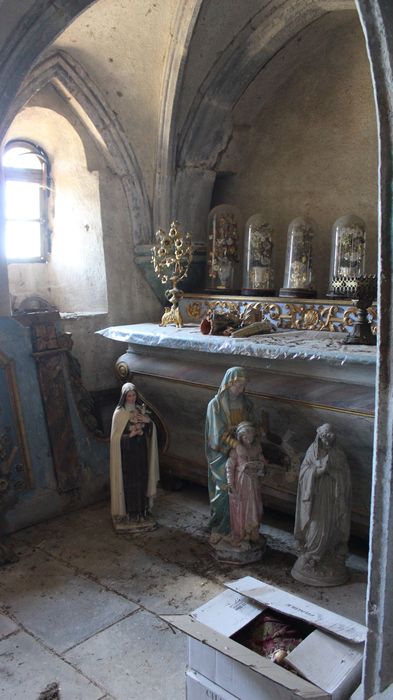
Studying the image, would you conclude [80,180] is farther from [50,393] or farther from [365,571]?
[365,571]

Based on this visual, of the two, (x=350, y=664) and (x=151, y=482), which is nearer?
(x=350, y=664)

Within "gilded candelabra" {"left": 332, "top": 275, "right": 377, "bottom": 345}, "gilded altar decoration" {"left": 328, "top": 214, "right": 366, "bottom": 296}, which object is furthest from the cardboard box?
"gilded altar decoration" {"left": 328, "top": 214, "right": 366, "bottom": 296}

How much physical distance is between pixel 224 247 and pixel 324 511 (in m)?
3.25

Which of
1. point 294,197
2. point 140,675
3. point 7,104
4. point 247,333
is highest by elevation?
point 7,104

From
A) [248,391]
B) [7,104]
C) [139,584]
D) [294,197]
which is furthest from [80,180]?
[139,584]

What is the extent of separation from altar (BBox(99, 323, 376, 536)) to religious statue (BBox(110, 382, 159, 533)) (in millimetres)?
620

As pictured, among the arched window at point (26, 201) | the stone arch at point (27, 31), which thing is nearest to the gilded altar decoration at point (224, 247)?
the arched window at point (26, 201)

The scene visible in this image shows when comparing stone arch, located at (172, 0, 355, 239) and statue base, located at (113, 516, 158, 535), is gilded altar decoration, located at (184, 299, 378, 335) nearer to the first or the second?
stone arch, located at (172, 0, 355, 239)

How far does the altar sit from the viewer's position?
408cm

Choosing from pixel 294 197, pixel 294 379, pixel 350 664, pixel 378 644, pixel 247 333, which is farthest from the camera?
pixel 294 197

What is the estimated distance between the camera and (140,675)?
10.2 feet

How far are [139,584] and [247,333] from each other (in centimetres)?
208

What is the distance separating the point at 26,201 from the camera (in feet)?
21.2

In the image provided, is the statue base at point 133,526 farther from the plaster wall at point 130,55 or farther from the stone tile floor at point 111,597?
the plaster wall at point 130,55
